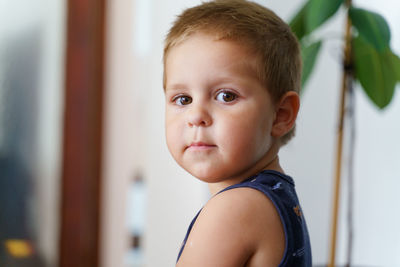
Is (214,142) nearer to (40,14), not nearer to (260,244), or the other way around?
(260,244)

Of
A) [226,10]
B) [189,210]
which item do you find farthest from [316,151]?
[226,10]

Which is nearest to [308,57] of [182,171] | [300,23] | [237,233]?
[300,23]

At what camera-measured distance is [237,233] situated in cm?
48

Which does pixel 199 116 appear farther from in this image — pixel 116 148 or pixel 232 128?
pixel 116 148

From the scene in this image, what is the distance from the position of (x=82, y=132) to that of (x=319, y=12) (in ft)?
3.31

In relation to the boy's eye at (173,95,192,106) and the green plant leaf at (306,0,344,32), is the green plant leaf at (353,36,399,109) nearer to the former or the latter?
the green plant leaf at (306,0,344,32)

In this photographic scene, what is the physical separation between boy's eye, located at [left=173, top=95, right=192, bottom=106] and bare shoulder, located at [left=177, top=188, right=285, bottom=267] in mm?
118

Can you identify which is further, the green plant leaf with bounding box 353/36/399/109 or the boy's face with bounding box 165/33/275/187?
the green plant leaf with bounding box 353/36/399/109

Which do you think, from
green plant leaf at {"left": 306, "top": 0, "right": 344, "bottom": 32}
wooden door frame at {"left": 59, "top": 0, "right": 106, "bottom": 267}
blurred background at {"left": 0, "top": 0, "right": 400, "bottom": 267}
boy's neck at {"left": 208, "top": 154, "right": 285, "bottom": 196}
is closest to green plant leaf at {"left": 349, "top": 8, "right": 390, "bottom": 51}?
green plant leaf at {"left": 306, "top": 0, "right": 344, "bottom": 32}

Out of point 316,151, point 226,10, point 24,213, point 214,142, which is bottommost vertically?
point 24,213

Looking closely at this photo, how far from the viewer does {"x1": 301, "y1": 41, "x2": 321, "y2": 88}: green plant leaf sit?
116 centimetres

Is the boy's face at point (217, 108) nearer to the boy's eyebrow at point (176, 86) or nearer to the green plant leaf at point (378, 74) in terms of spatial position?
the boy's eyebrow at point (176, 86)

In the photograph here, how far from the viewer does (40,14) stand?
1.55 meters

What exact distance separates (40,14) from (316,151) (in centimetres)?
112
